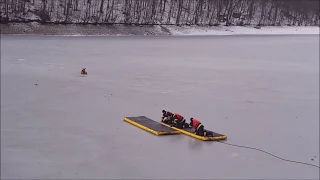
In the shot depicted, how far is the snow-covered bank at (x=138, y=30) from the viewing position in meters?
33.6

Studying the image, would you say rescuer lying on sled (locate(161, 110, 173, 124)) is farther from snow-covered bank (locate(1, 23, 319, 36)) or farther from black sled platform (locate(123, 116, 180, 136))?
snow-covered bank (locate(1, 23, 319, 36))

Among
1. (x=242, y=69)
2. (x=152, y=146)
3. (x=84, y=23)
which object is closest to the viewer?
(x=152, y=146)

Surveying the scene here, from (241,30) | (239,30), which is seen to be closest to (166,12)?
(239,30)

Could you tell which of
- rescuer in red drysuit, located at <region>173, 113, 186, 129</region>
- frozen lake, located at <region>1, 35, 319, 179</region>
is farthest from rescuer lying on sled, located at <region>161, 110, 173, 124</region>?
frozen lake, located at <region>1, 35, 319, 179</region>

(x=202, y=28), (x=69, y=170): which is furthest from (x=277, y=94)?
(x=202, y=28)

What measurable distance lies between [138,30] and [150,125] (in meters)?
31.8

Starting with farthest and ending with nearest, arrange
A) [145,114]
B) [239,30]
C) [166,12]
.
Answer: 1. [239,30]
2. [166,12]
3. [145,114]

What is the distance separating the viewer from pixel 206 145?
350 inches

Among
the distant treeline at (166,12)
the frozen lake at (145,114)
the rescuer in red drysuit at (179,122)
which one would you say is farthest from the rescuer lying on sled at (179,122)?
the distant treeline at (166,12)

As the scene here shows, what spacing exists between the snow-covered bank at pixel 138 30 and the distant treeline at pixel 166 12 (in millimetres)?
1180

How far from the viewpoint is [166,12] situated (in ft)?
164

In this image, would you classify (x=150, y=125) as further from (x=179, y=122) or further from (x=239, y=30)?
(x=239, y=30)

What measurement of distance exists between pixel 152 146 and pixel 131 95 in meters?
4.49

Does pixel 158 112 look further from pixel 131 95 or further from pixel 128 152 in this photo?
pixel 128 152
